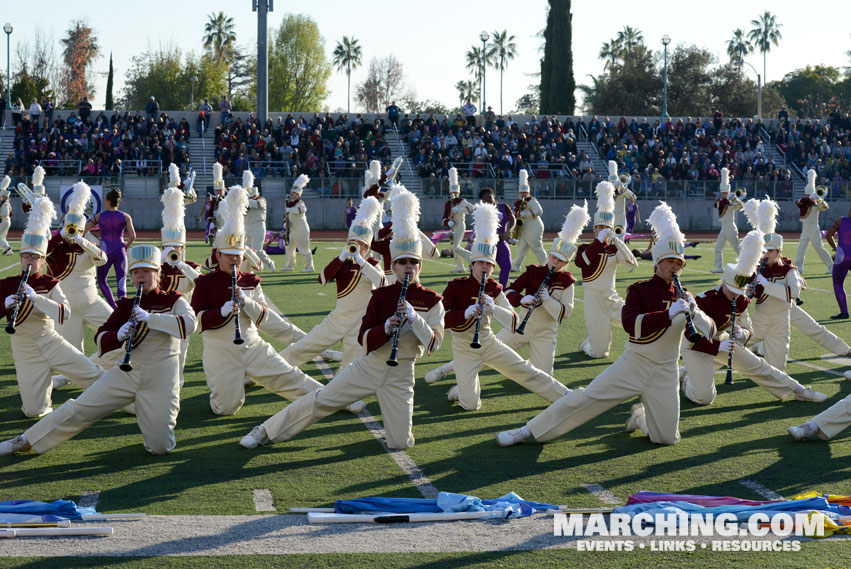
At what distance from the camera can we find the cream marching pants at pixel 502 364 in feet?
27.1

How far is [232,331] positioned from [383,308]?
164cm

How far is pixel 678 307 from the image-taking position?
22.2 ft

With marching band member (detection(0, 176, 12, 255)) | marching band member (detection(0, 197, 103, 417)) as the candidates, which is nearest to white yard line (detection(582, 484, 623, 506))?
marching band member (detection(0, 197, 103, 417))

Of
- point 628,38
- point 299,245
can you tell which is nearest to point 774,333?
point 299,245

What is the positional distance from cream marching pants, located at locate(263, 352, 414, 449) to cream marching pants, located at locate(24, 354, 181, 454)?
747mm

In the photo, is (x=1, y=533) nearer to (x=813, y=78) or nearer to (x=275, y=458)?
(x=275, y=458)

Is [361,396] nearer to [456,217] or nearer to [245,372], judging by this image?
[245,372]

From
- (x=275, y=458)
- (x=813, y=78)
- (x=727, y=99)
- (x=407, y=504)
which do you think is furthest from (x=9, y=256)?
(x=813, y=78)

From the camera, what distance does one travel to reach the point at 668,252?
7223 mm

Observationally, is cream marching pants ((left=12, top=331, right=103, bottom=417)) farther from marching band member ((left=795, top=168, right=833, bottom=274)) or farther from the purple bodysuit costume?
marching band member ((left=795, top=168, right=833, bottom=274))

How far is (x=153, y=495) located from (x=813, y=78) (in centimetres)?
8390

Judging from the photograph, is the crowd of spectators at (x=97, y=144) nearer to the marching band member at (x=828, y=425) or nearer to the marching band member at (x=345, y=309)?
the marching band member at (x=345, y=309)

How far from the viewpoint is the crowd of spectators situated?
3384 centimetres

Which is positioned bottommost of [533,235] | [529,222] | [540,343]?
[540,343]
